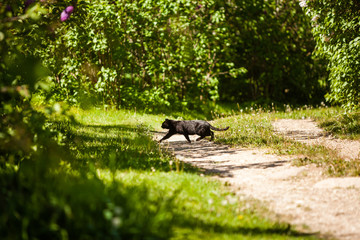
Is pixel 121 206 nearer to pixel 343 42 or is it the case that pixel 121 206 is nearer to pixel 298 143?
pixel 298 143

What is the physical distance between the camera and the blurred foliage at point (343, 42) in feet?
21.2

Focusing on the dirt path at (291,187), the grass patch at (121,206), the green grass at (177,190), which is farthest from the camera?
the dirt path at (291,187)

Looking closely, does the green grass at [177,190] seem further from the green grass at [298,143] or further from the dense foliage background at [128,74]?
the green grass at [298,143]

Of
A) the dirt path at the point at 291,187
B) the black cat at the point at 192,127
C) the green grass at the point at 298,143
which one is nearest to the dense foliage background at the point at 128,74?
the green grass at the point at 298,143

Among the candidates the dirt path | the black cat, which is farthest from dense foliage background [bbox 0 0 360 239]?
the dirt path

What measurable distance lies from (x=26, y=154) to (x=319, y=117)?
27.0 feet

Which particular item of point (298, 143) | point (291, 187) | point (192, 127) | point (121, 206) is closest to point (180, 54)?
point (192, 127)

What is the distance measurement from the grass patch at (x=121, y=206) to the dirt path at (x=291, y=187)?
317 mm

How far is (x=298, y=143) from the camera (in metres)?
6.23

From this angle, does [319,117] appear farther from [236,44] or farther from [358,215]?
[358,215]

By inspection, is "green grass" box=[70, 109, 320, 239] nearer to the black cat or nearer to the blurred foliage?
the black cat

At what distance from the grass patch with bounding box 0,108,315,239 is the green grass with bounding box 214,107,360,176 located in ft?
6.41

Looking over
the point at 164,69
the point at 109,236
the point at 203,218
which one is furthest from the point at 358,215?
the point at 164,69

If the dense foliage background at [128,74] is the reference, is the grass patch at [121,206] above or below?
below
